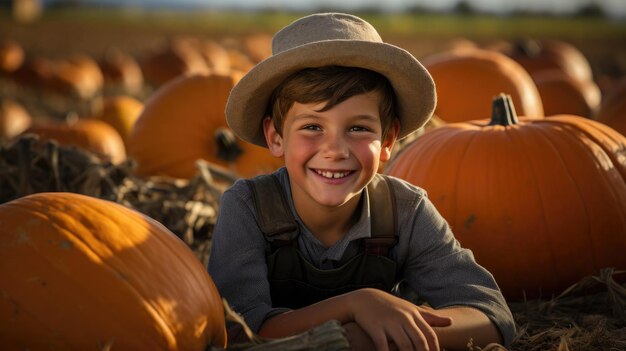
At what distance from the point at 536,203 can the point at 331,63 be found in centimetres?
150

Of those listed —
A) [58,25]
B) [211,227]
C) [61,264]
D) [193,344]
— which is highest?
[61,264]

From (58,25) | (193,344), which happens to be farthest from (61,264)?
(58,25)

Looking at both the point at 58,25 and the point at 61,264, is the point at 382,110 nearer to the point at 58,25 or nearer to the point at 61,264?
the point at 61,264

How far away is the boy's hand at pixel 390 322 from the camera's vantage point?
2.77 m

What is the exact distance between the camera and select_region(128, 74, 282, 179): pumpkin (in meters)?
6.42

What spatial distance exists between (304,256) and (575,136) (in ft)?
5.84

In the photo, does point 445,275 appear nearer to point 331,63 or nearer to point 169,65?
point 331,63

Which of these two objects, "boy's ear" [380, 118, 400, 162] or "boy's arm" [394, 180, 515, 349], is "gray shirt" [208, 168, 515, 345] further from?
"boy's ear" [380, 118, 400, 162]

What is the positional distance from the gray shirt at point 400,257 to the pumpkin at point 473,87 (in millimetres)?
3503

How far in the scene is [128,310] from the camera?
271 centimetres

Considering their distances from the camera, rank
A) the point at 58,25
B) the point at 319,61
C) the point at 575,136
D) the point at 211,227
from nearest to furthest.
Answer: the point at 319,61, the point at 575,136, the point at 211,227, the point at 58,25

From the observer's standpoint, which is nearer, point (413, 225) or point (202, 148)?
point (413, 225)

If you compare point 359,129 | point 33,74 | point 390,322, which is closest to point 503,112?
point 359,129

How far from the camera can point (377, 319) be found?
2.81 metres
